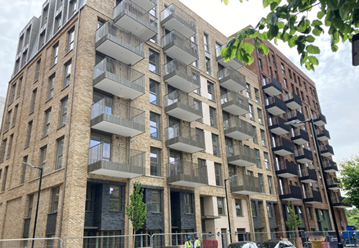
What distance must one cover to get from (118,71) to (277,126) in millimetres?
24031

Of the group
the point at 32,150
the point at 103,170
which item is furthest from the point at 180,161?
the point at 32,150

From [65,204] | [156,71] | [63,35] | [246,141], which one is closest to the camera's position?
[65,204]

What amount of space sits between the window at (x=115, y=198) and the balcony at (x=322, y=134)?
41.5 meters

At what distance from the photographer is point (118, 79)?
2047 centimetres

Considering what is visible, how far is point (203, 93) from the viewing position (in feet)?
99.3

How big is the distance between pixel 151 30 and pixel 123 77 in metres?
4.96

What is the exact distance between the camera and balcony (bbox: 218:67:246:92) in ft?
107

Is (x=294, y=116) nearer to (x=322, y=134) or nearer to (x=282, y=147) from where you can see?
(x=282, y=147)

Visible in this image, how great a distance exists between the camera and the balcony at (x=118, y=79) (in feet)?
66.3

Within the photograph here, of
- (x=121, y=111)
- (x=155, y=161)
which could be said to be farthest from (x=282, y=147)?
(x=121, y=111)

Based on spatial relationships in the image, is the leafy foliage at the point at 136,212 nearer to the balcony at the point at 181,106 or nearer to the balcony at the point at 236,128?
the balcony at the point at 181,106

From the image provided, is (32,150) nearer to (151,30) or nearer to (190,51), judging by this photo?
(151,30)

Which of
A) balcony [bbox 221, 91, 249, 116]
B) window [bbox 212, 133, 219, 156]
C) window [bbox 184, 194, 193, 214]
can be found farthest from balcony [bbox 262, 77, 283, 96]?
window [bbox 184, 194, 193, 214]

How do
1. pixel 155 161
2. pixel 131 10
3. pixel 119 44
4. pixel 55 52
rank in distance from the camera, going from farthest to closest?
1. pixel 55 52
2. pixel 131 10
3. pixel 155 161
4. pixel 119 44
